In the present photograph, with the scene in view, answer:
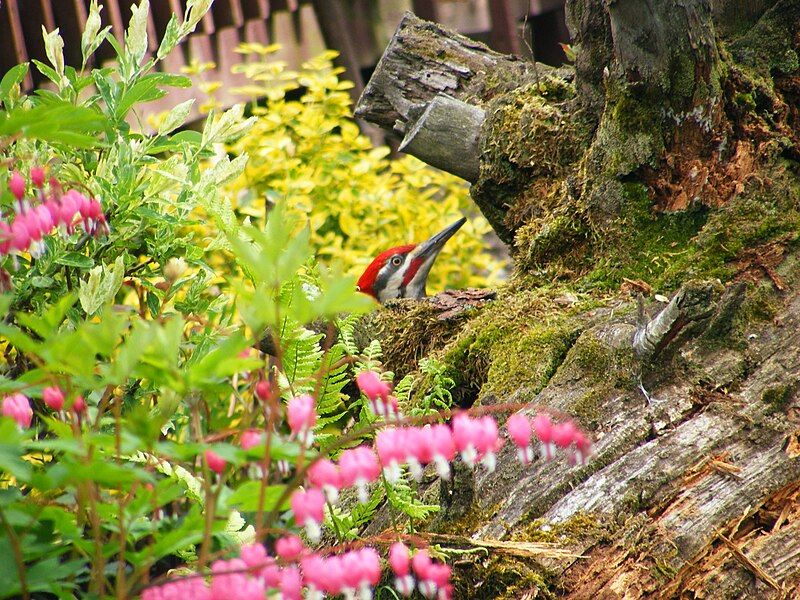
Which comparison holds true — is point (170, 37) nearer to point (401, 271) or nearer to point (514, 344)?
point (514, 344)

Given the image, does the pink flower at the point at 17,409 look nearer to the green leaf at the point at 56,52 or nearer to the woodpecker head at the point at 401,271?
the green leaf at the point at 56,52

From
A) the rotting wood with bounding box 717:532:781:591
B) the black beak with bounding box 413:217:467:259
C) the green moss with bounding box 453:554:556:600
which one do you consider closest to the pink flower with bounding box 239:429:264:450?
the green moss with bounding box 453:554:556:600

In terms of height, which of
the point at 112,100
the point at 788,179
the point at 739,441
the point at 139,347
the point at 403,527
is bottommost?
the point at 403,527

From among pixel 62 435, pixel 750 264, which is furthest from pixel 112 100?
pixel 750 264

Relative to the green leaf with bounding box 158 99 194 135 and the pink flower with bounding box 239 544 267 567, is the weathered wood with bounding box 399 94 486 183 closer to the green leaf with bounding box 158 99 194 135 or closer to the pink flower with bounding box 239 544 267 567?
the green leaf with bounding box 158 99 194 135

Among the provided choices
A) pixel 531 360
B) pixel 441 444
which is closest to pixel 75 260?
pixel 441 444

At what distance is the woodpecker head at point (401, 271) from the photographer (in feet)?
13.8

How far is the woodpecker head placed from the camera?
420 centimetres

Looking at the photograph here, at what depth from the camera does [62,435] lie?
137cm

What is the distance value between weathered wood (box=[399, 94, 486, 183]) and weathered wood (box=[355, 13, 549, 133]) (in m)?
0.23

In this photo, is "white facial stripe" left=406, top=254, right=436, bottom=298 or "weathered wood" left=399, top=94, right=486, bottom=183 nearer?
"weathered wood" left=399, top=94, right=486, bottom=183

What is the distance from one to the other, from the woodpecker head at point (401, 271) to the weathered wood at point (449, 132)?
2.31ft

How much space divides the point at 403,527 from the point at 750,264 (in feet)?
4.51

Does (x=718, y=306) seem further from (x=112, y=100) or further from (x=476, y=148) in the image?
(x=112, y=100)
